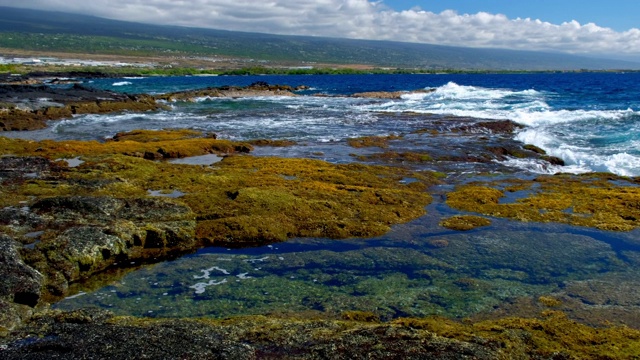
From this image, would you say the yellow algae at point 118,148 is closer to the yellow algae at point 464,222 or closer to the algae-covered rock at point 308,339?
the yellow algae at point 464,222

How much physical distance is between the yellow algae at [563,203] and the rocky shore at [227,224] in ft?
0.22

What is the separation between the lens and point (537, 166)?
84.2 feet

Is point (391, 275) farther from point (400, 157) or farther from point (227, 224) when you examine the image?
point (400, 157)

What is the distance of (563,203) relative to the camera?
18266mm

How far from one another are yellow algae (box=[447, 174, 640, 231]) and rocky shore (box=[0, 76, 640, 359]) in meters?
0.07

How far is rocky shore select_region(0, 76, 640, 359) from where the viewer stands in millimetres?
8078

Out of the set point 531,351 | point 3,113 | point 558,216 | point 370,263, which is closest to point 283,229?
point 370,263

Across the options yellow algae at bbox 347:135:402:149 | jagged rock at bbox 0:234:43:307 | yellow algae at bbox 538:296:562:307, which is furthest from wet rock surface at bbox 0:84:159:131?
yellow algae at bbox 538:296:562:307

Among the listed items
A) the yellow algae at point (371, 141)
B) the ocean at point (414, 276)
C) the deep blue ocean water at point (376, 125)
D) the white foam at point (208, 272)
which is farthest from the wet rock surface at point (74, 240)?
the deep blue ocean water at point (376, 125)

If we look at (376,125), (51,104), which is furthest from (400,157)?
(51,104)

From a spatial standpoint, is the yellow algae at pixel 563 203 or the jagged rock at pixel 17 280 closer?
the jagged rock at pixel 17 280

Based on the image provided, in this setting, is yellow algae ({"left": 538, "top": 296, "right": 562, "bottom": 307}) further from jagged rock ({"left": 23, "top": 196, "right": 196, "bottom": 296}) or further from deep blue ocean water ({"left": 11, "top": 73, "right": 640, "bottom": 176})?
deep blue ocean water ({"left": 11, "top": 73, "right": 640, "bottom": 176})

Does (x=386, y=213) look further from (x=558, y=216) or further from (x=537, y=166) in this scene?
(x=537, y=166)

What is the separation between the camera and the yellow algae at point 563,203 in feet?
54.6
